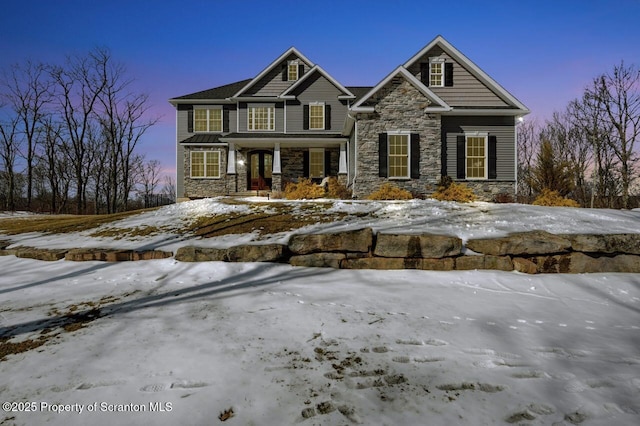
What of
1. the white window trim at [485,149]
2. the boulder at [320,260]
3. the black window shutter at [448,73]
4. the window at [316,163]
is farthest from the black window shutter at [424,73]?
the boulder at [320,260]

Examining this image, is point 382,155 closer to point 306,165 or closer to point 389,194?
point 389,194

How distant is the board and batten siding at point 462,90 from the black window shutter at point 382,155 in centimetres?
467

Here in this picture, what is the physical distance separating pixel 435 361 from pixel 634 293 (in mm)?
4193

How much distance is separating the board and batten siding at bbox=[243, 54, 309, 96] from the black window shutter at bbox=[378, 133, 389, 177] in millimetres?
9260

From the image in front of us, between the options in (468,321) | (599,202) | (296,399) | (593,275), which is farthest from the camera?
(599,202)

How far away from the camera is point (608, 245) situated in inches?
220

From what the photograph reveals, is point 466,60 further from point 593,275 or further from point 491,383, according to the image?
point 491,383

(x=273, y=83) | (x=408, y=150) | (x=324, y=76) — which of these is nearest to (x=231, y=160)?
(x=273, y=83)

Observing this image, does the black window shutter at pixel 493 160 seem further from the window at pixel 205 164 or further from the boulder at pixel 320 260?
the window at pixel 205 164

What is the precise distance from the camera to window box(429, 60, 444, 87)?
16.1 meters

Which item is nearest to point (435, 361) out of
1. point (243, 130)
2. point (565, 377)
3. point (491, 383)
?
point (491, 383)

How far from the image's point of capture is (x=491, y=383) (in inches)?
99.7

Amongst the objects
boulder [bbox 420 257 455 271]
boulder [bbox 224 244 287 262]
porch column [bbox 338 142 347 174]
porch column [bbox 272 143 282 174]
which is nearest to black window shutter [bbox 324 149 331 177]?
porch column [bbox 338 142 347 174]

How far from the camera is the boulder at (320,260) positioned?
5.76 m
